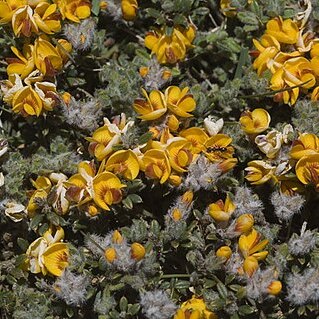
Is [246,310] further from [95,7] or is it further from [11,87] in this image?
[95,7]

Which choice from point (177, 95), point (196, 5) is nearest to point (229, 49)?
point (196, 5)

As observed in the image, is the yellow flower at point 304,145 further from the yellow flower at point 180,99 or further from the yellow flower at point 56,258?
the yellow flower at point 56,258

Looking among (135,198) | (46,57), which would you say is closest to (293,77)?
(135,198)

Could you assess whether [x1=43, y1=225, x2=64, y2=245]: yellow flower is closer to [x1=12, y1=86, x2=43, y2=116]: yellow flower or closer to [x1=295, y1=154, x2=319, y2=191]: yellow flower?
[x1=12, y1=86, x2=43, y2=116]: yellow flower

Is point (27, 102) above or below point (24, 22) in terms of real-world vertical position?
below

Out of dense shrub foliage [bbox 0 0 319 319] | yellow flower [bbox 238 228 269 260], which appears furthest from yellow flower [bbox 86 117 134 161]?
yellow flower [bbox 238 228 269 260]

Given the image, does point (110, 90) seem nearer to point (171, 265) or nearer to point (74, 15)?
point (74, 15)
